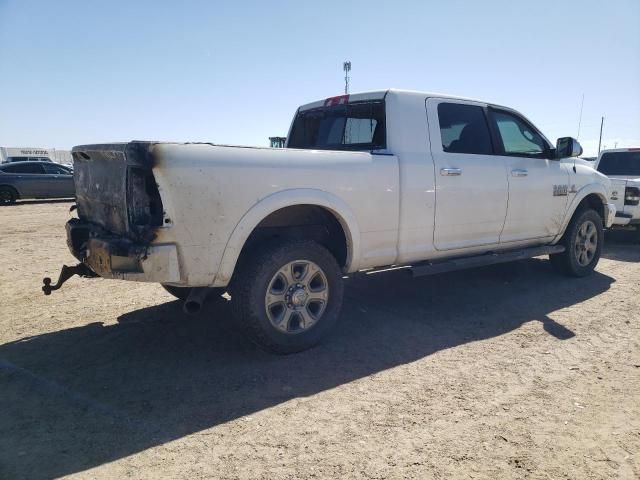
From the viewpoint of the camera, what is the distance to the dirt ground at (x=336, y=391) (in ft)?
7.52

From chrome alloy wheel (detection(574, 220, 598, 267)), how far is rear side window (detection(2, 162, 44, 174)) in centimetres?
1838

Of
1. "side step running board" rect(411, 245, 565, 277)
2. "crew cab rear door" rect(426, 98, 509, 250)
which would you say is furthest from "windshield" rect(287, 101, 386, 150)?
"side step running board" rect(411, 245, 565, 277)

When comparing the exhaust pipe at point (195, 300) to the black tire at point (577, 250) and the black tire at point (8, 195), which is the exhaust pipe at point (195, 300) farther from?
the black tire at point (8, 195)

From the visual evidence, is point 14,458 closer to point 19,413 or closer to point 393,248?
point 19,413

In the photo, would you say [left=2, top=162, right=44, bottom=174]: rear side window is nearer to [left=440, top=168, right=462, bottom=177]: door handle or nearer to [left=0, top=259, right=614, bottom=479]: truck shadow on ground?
[left=0, top=259, right=614, bottom=479]: truck shadow on ground

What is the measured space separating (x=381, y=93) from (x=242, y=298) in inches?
89.2

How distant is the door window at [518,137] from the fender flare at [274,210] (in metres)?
2.30

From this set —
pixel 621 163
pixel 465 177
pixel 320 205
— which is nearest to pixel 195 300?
pixel 320 205

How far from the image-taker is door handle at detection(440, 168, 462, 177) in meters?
4.18

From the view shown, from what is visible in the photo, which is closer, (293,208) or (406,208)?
(293,208)

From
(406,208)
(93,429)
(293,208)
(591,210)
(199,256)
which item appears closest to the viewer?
(93,429)

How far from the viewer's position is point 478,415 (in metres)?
2.70

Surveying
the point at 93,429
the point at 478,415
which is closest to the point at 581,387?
the point at 478,415

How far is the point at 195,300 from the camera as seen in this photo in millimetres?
3236
